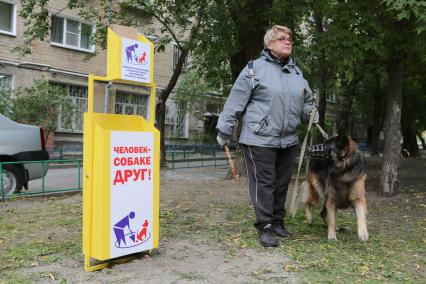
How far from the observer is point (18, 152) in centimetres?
886

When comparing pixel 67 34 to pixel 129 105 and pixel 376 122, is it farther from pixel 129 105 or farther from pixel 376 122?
pixel 376 122

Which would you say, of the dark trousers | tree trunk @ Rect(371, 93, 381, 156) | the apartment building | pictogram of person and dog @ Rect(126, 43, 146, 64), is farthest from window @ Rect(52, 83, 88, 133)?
pictogram of person and dog @ Rect(126, 43, 146, 64)

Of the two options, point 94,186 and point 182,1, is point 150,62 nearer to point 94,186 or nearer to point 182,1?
point 94,186

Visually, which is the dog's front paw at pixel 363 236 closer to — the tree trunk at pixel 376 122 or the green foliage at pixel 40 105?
the green foliage at pixel 40 105

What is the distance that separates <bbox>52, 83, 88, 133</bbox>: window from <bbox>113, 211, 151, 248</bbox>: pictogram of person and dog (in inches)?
624

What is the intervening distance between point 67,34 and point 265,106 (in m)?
19.5

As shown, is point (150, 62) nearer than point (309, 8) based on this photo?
Yes

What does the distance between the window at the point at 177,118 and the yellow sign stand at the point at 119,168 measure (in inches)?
864

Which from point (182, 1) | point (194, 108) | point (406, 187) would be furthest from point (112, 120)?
point (194, 108)

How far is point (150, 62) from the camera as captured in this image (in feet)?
14.2

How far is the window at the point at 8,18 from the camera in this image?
2005 centimetres

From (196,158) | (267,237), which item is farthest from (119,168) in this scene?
(196,158)

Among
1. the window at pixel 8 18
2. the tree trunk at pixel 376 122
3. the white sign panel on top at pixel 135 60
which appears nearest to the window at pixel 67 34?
the window at pixel 8 18

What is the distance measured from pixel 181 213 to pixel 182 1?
565cm
